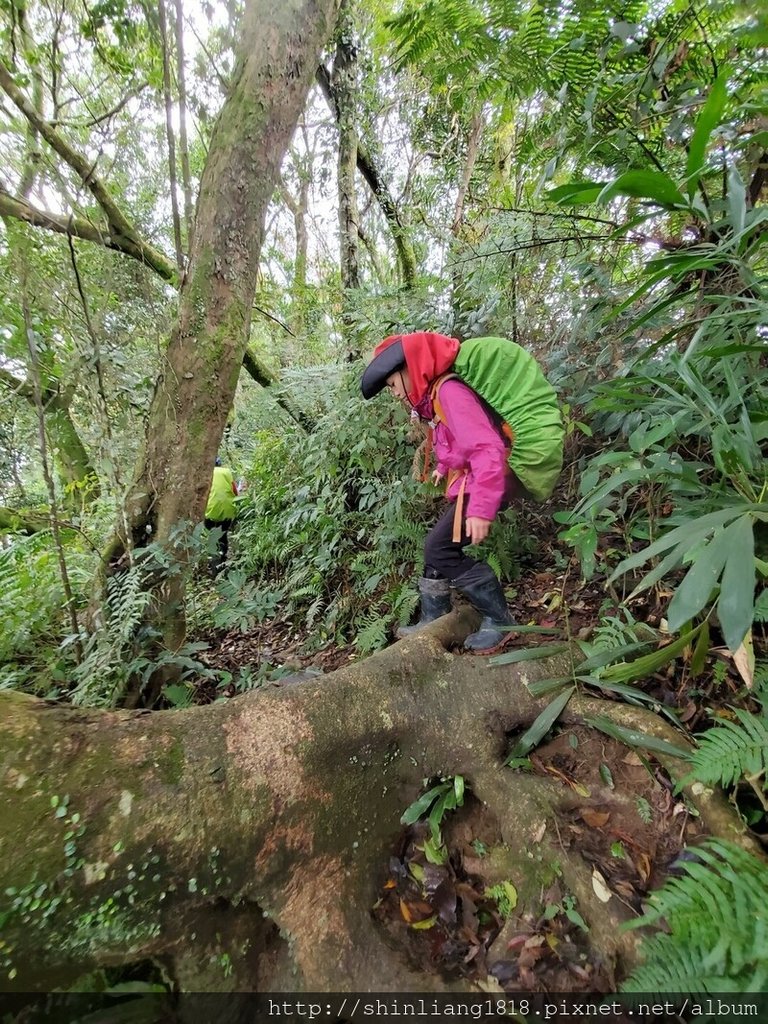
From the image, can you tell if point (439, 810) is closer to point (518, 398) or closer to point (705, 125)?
point (518, 398)

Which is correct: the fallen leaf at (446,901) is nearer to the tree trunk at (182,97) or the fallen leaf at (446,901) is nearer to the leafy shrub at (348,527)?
the leafy shrub at (348,527)

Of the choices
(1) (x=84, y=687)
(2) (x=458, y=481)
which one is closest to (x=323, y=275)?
(2) (x=458, y=481)

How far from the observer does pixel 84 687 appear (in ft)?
8.39

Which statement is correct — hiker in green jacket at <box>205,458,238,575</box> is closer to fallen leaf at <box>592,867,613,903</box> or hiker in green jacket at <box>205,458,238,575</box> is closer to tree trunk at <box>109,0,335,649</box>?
tree trunk at <box>109,0,335,649</box>

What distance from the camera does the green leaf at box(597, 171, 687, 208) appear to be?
1.75 m

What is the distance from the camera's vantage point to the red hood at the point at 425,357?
243 cm

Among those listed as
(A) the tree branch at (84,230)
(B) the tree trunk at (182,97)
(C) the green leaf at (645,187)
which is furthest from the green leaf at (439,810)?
(A) the tree branch at (84,230)

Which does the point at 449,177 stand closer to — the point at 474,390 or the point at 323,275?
the point at 323,275

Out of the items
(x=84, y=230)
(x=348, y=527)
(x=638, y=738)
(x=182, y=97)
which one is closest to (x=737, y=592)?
(x=638, y=738)

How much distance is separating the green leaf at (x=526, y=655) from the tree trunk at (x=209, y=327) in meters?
1.97

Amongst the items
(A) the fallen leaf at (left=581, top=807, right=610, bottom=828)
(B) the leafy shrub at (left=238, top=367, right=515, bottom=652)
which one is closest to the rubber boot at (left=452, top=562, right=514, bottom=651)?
(B) the leafy shrub at (left=238, top=367, right=515, bottom=652)

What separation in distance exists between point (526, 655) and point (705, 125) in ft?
7.15

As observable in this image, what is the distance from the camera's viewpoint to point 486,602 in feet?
9.11

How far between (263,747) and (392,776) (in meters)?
0.59
